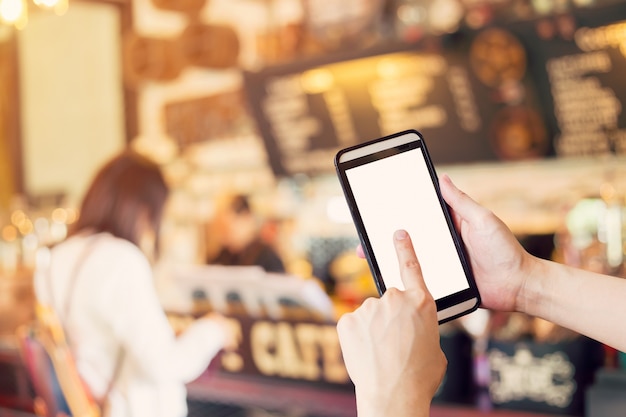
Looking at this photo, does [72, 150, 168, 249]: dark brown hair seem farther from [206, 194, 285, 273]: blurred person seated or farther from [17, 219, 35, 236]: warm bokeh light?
[17, 219, 35, 236]: warm bokeh light

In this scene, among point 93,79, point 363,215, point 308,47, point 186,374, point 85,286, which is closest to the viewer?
point 363,215

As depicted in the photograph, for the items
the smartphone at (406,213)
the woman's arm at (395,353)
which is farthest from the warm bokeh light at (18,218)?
the woman's arm at (395,353)

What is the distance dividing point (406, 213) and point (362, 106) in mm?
3566

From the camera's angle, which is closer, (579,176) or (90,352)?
(90,352)

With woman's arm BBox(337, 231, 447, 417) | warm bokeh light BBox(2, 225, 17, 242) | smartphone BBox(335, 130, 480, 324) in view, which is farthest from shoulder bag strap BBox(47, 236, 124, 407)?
warm bokeh light BBox(2, 225, 17, 242)

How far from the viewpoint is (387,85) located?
182 inches

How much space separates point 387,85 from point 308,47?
0.59 m

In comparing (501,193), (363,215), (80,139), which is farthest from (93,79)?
(363,215)

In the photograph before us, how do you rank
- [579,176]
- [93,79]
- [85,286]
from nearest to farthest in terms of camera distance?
[85,286]
[579,176]
[93,79]

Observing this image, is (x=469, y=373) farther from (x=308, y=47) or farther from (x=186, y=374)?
(x=308, y=47)

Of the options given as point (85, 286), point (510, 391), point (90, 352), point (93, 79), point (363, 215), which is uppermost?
point (93, 79)

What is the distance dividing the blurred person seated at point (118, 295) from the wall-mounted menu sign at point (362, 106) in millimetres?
2176

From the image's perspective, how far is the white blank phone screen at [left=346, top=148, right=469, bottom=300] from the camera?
1.24 metres

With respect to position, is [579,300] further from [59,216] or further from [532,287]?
[59,216]
